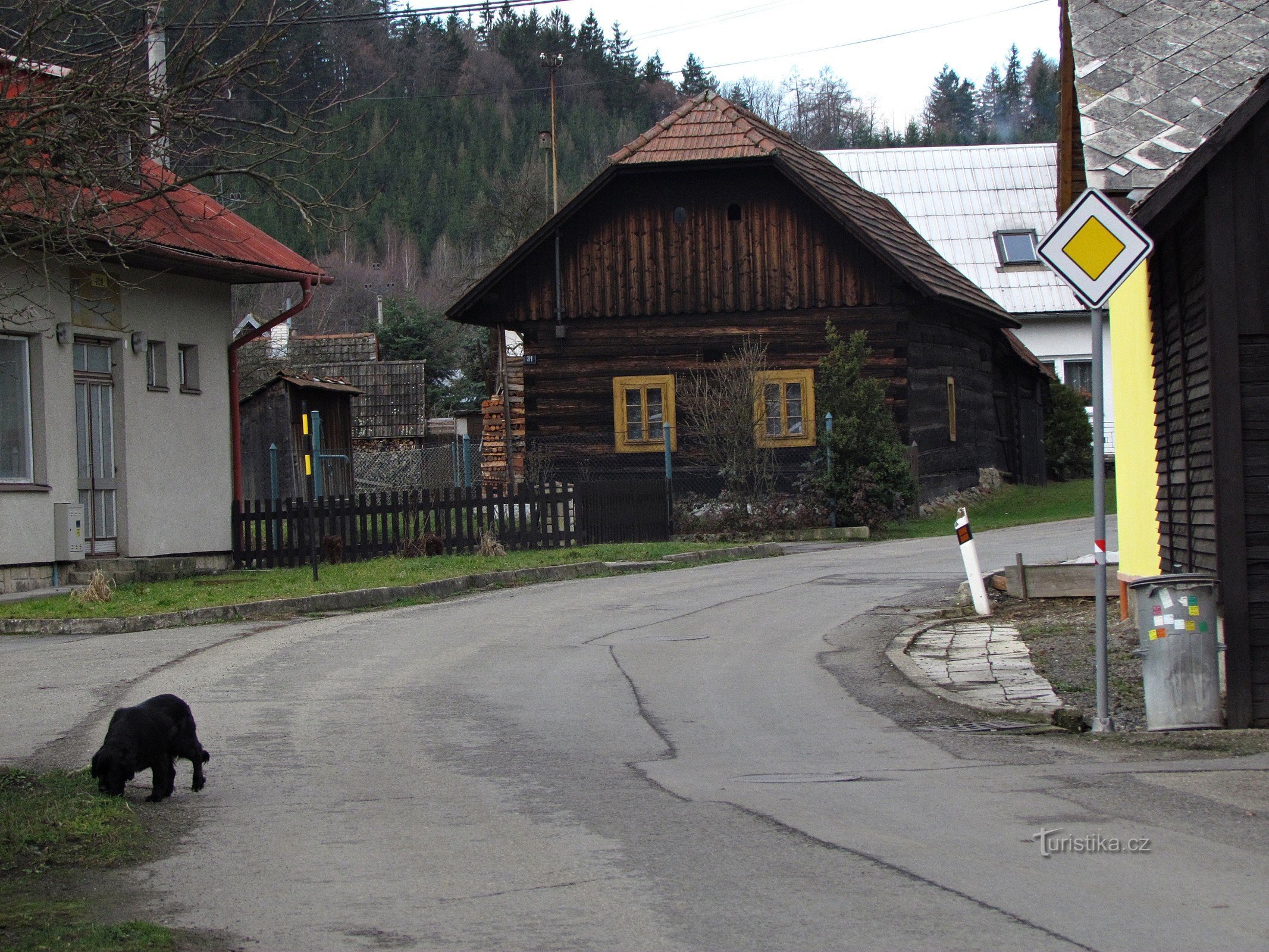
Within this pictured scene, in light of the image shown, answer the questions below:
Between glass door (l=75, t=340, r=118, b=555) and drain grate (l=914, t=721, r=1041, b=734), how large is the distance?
13.5m

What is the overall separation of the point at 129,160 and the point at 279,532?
13.5 m

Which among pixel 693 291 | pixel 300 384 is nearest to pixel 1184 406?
pixel 693 291

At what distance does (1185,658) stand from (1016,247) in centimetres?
4119

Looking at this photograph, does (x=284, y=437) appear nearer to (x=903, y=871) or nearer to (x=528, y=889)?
(x=528, y=889)

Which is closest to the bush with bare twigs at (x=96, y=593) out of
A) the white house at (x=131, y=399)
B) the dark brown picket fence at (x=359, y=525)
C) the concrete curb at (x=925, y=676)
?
the white house at (x=131, y=399)

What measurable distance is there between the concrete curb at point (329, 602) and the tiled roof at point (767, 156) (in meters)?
8.81

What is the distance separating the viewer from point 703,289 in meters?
29.2

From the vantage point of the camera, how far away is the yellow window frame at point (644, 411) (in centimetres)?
2939

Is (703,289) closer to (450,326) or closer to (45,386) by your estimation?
(45,386)

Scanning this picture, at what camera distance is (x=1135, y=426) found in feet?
39.8

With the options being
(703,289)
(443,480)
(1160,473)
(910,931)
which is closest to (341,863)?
(910,931)

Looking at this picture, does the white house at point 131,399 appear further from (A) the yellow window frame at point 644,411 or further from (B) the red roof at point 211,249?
(A) the yellow window frame at point 644,411

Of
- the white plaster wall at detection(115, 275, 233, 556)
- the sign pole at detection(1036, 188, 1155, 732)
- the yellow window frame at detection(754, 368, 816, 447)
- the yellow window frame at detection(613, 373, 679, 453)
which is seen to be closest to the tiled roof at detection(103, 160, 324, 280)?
the white plaster wall at detection(115, 275, 233, 556)

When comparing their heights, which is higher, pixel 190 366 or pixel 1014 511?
pixel 190 366
